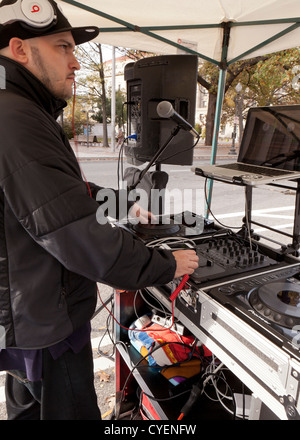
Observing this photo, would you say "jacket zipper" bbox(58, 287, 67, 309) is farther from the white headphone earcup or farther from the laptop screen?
the laptop screen

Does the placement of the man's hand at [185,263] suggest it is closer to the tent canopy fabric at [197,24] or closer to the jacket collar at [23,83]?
the jacket collar at [23,83]

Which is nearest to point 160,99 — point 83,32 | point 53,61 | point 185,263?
point 83,32

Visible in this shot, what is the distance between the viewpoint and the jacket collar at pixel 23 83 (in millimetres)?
959

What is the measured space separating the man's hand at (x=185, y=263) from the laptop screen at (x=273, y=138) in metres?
0.69

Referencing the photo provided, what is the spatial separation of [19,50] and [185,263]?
926mm

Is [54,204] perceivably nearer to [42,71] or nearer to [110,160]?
[42,71]

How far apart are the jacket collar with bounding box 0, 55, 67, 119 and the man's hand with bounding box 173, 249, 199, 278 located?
74 centimetres

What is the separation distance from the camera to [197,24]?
2900mm

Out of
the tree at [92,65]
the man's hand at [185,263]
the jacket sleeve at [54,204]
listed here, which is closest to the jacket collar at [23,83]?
the jacket sleeve at [54,204]

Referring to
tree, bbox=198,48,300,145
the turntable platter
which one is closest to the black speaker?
the turntable platter

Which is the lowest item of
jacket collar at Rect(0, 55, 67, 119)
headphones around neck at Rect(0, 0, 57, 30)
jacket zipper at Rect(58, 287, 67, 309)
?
jacket zipper at Rect(58, 287, 67, 309)

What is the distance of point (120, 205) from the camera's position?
1.66 metres

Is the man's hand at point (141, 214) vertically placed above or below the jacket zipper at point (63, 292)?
above

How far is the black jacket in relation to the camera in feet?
2.79
